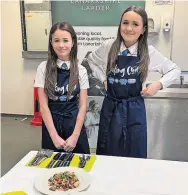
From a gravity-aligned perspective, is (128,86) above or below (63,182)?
above

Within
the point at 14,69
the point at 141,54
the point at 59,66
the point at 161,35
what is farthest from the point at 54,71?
the point at 14,69

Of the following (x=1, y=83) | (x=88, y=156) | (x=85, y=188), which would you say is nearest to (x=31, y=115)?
(x=1, y=83)

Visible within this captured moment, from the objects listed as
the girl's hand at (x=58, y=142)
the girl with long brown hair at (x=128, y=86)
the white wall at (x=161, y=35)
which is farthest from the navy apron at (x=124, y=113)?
the white wall at (x=161, y=35)

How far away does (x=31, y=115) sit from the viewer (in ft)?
12.3

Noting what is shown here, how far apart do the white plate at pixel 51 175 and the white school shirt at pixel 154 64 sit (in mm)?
706

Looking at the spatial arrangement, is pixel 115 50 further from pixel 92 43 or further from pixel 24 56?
pixel 24 56

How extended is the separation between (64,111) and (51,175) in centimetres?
52

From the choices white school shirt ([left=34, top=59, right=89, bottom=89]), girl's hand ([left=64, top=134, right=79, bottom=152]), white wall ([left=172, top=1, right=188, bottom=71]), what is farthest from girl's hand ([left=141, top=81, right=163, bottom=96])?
white wall ([left=172, top=1, right=188, bottom=71])

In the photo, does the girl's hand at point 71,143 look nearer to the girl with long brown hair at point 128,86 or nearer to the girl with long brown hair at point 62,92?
the girl with long brown hair at point 62,92

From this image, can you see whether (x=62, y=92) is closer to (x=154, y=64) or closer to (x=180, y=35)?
(x=154, y=64)

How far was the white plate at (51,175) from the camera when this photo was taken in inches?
36.4

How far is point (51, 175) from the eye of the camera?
1028 mm

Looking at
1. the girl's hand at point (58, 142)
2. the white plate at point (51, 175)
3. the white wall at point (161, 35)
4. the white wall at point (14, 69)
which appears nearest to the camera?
the white plate at point (51, 175)

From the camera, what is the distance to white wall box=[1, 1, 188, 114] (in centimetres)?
346
